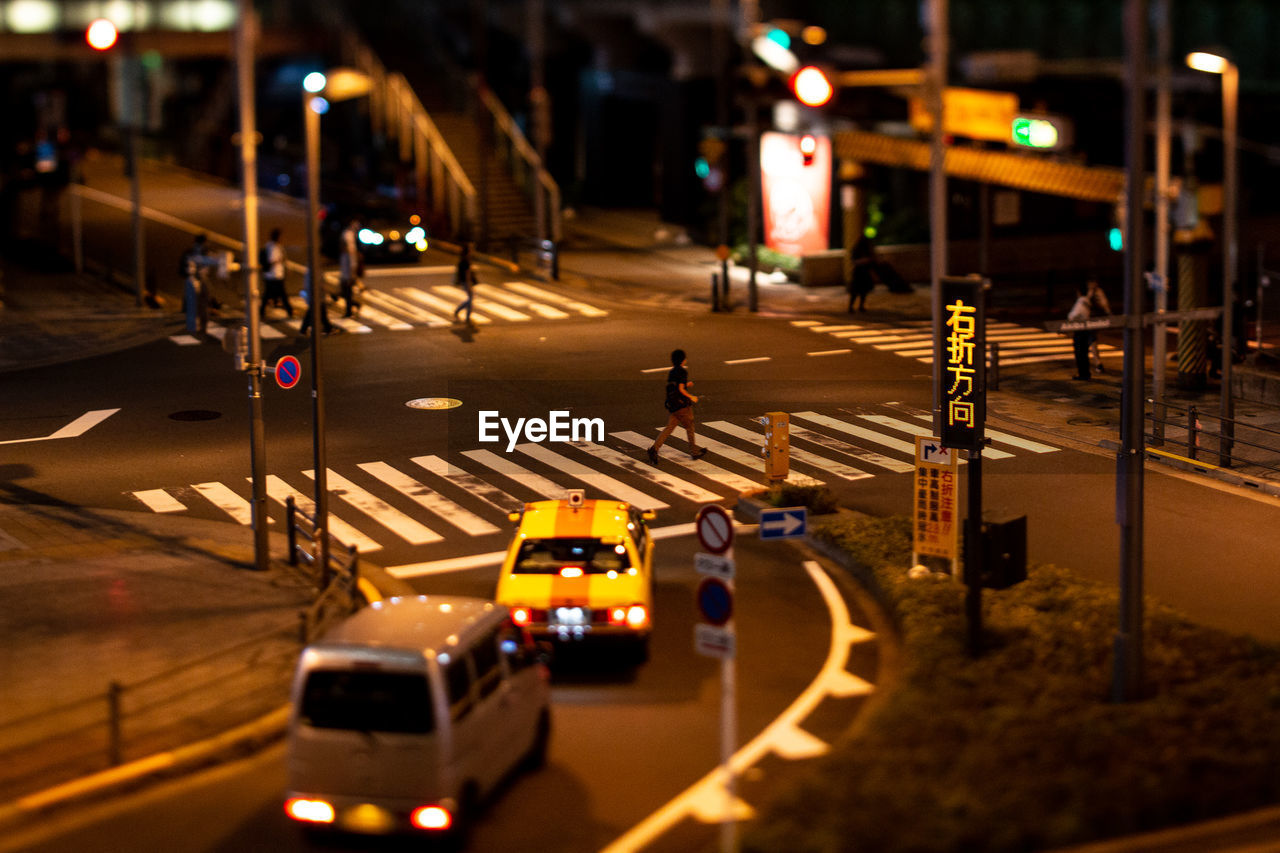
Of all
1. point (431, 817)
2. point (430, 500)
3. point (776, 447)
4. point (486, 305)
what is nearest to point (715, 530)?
point (431, 817)

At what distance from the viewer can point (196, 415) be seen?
26953mm

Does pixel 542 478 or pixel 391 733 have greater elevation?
pixel 542 478

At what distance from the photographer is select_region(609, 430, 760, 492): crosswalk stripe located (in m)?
22.6

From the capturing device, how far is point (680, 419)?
23672 millimetres

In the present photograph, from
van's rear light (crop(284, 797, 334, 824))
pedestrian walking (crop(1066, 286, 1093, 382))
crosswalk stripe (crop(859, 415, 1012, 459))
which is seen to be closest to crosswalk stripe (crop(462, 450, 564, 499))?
crosswalk stripe (crop(859, 415, 1012, 459))

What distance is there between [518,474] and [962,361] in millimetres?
8463

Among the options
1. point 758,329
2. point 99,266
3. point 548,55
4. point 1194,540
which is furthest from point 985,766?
point 548,55

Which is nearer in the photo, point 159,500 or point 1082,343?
point 159,500

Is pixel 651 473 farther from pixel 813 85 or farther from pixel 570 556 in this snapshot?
pixel 813 85

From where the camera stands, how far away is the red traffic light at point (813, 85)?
1550 centimetres

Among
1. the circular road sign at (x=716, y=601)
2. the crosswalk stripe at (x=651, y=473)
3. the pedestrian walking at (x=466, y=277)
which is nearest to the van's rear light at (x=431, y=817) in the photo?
the circular road sign at (x=716, y=601)

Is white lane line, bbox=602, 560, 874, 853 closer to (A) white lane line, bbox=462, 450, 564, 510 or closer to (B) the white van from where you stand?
(B) the white van

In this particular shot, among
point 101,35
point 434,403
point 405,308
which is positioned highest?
point 101,35

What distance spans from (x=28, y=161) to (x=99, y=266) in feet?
63.9
